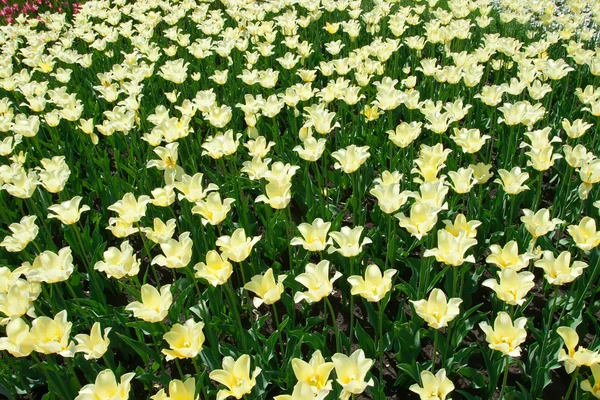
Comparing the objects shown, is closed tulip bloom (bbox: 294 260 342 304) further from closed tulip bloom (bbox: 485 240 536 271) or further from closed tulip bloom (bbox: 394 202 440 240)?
closed tulip bloom (bbox: 485 240 536 271)

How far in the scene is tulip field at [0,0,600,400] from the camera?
2262mm

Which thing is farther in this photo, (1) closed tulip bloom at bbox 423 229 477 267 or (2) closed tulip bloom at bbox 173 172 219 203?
(2) closed tulip bloom at bbox 173 172 219 203

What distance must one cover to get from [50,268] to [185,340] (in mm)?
810

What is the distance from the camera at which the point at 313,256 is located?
3525 mm

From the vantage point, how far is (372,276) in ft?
7.49

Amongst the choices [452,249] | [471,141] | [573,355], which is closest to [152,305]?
[452,249]

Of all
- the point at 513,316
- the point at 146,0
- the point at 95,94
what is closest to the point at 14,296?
the point at 513,316

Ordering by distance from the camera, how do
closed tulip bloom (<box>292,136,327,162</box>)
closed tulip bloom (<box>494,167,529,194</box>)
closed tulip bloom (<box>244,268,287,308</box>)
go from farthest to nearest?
closed tulip bloom (<box>292,136,327,162</box>) < closed tulip bloom (<box>494,167,529,194</box>) < closed tulip bloom (<box>244,268,287,308</box>)

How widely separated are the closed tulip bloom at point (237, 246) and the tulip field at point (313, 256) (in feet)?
0.03

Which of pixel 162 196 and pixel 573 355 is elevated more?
pixel 162 196

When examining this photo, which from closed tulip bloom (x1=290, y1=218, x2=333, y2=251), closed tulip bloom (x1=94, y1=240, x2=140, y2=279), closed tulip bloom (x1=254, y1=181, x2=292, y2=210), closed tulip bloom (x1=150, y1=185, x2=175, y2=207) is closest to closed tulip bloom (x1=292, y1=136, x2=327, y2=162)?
closed tulip bloom (x1=254, y1=181, x2=292, y2=210)

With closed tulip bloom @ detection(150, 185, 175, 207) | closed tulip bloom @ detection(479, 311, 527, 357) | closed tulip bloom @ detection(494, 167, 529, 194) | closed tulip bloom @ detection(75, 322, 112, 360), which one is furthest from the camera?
A: closed tulip bloom @ detection(150, 185, 175, 207)

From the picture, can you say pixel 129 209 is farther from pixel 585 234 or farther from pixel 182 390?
pixel 585 234

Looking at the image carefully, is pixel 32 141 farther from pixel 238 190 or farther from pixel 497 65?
pixel 497 65
